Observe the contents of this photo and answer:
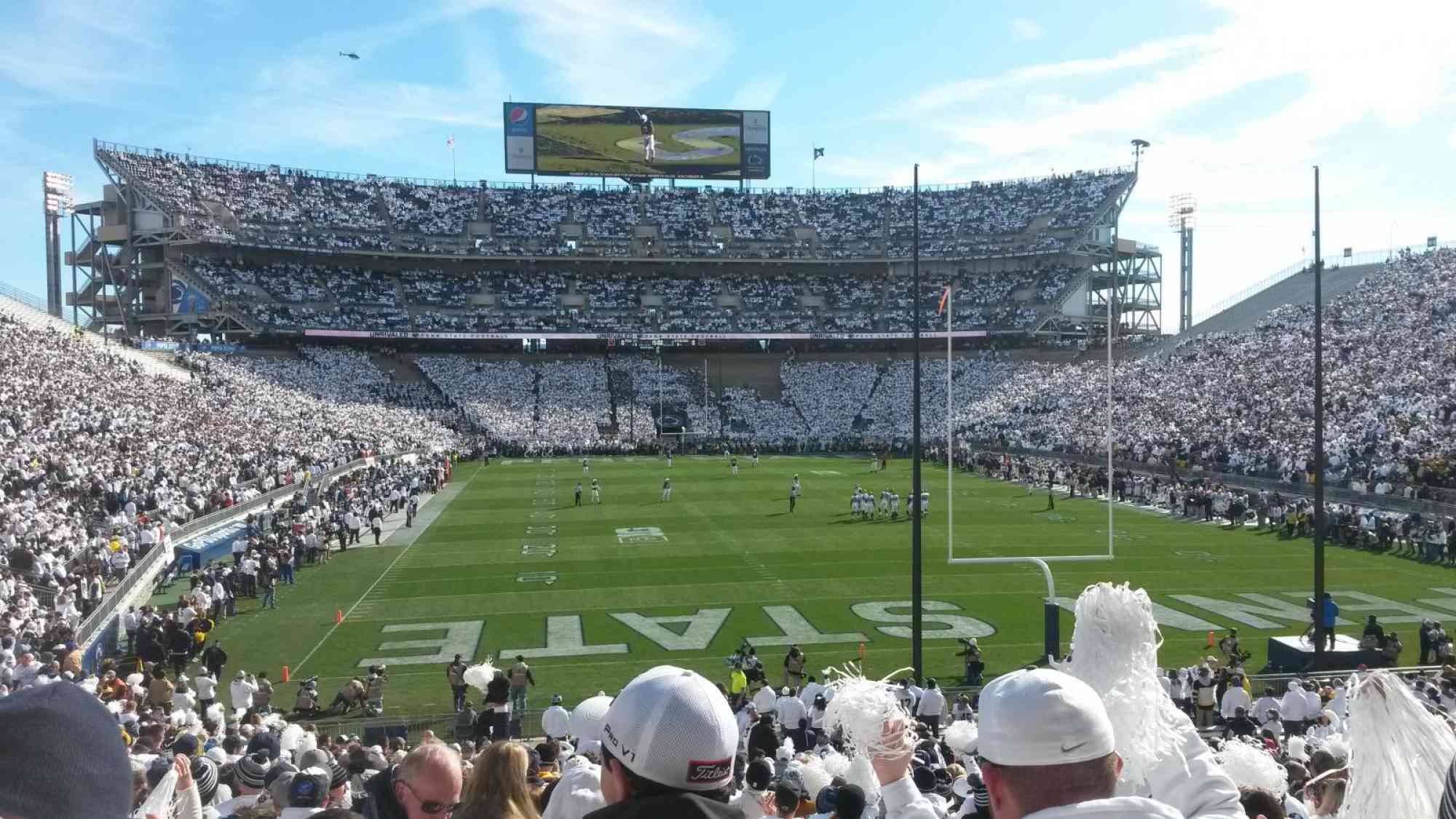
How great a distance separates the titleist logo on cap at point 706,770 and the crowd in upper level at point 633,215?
6855 centimetres

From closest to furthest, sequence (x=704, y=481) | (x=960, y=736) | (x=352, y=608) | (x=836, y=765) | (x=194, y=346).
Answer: (x=960, y=736), (x=836, y=765), (x=352, y=608), (x=704, y=481), (x=194, y=346)

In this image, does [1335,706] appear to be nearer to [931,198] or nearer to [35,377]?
[35,377]

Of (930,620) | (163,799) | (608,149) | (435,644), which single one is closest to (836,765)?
(163,799)

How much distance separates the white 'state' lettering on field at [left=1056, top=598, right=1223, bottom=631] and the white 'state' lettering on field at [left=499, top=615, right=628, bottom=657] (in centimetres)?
802

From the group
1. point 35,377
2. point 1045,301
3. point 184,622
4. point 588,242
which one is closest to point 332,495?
point 35,377

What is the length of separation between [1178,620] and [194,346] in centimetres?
5145

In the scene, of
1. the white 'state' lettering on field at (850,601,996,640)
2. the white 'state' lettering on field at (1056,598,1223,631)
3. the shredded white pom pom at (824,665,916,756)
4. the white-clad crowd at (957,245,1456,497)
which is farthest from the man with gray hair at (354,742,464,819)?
the white-clad crowd at (957,245,1456,497)

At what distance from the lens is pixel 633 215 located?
74562mm

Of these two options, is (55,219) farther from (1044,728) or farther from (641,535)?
(1044,728)

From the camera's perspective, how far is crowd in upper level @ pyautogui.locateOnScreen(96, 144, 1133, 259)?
66.5 meters

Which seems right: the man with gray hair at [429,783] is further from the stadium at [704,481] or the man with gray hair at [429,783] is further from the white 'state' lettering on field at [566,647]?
the white 'state' lettering on field at [566,647]

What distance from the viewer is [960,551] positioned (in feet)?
83.4

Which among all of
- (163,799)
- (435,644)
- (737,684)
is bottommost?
(435,644)

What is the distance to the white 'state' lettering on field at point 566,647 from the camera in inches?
672
